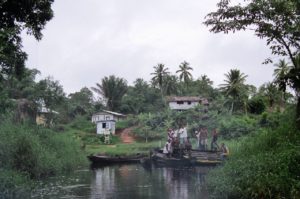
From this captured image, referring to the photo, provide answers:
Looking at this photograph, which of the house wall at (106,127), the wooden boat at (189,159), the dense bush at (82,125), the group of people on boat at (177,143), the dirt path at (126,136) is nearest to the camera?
the wooden boat at (189,159)

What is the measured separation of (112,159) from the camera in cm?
4047

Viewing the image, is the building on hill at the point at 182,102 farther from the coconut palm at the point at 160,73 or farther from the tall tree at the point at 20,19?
the tall tree at the point at 20,19

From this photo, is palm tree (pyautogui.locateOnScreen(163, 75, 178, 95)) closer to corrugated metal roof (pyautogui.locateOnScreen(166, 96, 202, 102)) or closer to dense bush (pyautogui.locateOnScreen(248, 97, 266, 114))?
corrugated metal roof (pyautogui.locateOnScreen(166, 96, 202, 102))

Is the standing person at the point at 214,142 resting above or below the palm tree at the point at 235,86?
below

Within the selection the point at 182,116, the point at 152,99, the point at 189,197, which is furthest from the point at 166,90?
the point at 189,197

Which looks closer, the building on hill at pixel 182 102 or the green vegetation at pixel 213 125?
the green vegetation at pixel 213 125

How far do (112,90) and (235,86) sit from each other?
21401 millimetres

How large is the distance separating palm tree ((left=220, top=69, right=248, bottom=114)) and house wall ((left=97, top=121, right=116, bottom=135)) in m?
16.4

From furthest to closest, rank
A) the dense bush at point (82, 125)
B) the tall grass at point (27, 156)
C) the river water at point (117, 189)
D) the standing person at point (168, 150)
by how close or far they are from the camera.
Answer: the dense bush at point (82, 125) < the standing person at point (168, 150) < the tall grass at point (27, 156) < the river water at point (117, 189)

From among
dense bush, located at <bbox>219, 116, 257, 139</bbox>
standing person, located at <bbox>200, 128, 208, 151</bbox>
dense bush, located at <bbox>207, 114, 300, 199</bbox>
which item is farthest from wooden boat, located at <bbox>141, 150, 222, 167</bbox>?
dense bush, located at <bbox>207, 114, 300, 199</bbox>

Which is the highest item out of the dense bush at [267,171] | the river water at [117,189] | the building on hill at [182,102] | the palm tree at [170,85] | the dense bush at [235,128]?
the palm tree at [170,85]

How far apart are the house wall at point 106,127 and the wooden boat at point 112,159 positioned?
1710 cm

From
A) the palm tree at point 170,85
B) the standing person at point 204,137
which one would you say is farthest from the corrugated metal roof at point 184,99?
the standing person at point 204,137

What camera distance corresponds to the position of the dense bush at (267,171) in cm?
1272
